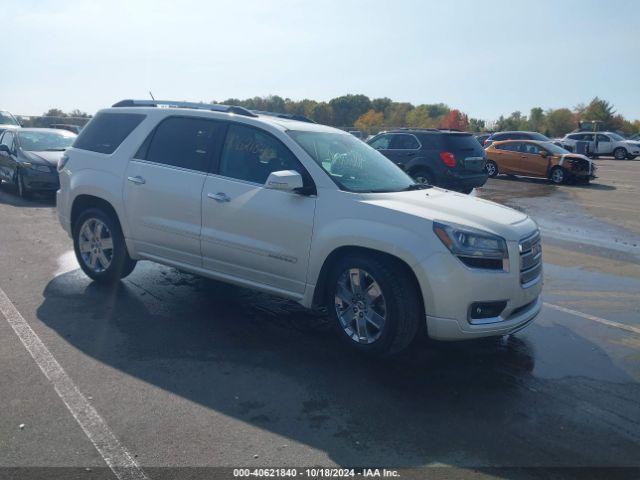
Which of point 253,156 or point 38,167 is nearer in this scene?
point 253,156

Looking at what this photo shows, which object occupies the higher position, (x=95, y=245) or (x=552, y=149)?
(x=552, y=149)

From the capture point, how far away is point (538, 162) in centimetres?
2212

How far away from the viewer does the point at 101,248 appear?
667cm

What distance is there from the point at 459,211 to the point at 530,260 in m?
0.69

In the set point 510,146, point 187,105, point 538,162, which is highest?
point 510,146

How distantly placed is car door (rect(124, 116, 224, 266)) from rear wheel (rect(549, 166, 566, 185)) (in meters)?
18.3

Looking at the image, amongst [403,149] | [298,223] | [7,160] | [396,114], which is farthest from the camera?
[396,114]

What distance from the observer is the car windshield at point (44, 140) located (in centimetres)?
1433

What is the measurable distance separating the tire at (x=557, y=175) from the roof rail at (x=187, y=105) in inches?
705

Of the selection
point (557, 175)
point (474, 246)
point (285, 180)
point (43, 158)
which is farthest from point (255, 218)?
point (557, 175)

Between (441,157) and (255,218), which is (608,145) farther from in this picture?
(255,218)

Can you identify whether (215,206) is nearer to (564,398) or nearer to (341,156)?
(341,156)

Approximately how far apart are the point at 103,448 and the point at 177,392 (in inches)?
30.9

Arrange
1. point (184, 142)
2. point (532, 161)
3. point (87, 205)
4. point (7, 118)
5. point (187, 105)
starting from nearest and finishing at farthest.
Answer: point (184, 142) < point (187, 105) < point (87, 205) < point (532, 161) < point (7, 118)
